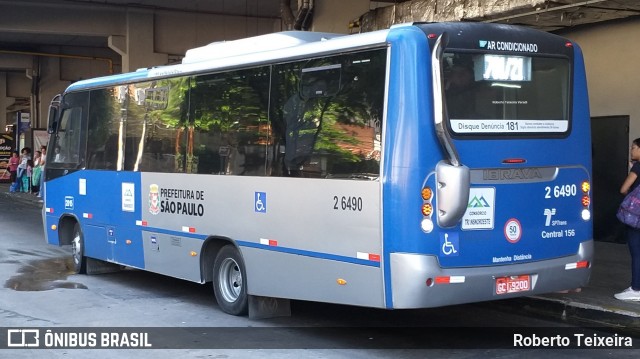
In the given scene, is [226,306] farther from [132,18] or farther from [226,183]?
[132,18]

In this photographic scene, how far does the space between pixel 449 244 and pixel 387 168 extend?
2.85 feet

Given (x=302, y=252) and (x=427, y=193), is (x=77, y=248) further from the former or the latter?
(x=427, y=193)

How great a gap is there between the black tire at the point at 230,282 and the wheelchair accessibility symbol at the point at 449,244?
298 cm

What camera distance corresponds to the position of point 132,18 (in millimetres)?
29641

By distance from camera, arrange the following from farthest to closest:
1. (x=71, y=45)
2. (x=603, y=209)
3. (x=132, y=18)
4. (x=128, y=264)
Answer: (x=71, y=45) < (x=132, y=18) < (x=603, y=209) < (x=128, y=264)

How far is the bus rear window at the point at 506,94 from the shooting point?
751 centimetres

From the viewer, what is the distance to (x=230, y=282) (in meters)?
9.85

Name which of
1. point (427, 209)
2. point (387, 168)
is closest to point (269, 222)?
point (387, 168)

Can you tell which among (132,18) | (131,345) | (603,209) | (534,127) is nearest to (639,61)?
(603,209)

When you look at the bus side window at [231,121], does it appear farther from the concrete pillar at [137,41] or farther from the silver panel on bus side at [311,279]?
the concrete pillar at [137,41]

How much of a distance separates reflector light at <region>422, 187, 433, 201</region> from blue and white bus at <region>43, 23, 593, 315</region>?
4cm

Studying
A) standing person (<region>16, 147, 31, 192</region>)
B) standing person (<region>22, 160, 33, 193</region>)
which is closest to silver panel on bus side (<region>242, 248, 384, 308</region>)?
standing person (<region>22, 160, 33, 193</region>)

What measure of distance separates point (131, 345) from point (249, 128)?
2.73 metres

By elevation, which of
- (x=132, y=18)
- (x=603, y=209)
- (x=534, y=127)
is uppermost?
(x=132, y=18)
